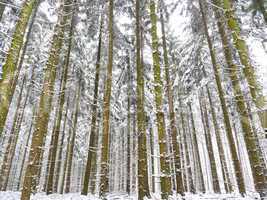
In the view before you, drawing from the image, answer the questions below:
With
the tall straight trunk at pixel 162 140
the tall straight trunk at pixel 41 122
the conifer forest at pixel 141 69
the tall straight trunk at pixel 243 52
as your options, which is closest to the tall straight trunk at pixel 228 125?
the conifer forest at pixel 141 69

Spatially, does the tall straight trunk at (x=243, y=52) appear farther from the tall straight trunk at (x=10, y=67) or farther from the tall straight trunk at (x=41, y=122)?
the tall straight trunk at (x=10, y=67)

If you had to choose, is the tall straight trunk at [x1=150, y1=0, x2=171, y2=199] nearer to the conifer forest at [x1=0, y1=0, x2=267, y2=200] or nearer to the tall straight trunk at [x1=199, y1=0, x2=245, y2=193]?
the conifer forest at [x1=0, y1=0, x2=267, y2=200]

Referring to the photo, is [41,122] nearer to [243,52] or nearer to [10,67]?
[10,67]

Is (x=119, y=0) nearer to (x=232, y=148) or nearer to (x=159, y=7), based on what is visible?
(x=159, y=7)

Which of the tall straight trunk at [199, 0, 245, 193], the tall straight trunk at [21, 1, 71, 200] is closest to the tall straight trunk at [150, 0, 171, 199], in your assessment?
the tall straight trunk at [199, 0, 245, 193]

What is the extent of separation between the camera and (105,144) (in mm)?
8781

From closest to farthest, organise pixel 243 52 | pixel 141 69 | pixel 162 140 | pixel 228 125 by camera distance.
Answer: pixel 243 52
pixel 162 140
pixel 141 69
pixel 228 125

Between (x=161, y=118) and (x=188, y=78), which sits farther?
(x=188, y=78)

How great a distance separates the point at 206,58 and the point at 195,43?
4.04 meters

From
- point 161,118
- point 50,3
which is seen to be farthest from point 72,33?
point 161,118

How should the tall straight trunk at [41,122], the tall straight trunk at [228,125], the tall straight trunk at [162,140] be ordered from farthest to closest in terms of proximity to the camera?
the tall straight trunk at [228,125], the tall straight trunk at [162,140], the tall straight trunk at [41,122]

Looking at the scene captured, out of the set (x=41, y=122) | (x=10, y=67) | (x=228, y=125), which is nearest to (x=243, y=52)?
(x=228, y=125)

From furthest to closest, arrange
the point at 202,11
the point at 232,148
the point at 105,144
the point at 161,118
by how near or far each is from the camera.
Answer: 1. the point at 202,11
2. the point at 232,148
3. the point at 105,144
4. the point at 161,118

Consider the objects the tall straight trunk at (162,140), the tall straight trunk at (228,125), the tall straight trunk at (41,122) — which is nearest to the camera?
the tall straight trunk at (41,122)
